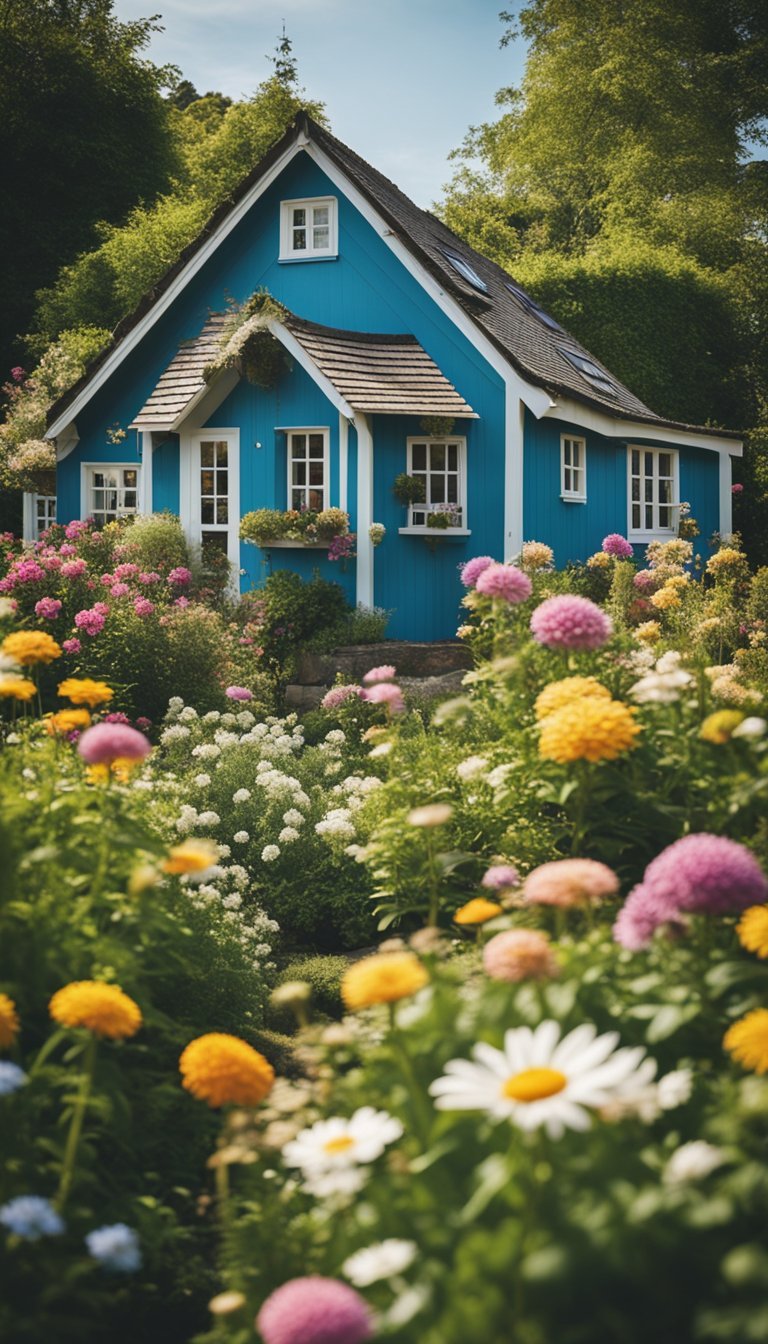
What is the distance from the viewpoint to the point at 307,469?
45.0 ft

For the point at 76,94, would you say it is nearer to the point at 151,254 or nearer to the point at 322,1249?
the point at 151,254

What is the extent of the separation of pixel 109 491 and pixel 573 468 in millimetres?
6432

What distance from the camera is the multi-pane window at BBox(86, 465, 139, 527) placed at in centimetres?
1623

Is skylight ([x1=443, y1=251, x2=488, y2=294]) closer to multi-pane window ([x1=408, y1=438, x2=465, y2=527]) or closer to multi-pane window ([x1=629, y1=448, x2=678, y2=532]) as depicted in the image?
multi-pane window ([x1=408, y1=438, x2=465, y2=527])

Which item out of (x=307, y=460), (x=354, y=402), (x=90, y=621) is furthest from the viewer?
(x=307, y=460)

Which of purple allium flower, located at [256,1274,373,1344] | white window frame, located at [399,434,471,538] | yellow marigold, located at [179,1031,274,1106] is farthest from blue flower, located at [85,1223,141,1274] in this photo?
white window frame, located at [399,434,471,538]

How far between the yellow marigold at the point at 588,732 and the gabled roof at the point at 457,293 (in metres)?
9.95

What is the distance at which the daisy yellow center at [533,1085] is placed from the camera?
6.36 ft

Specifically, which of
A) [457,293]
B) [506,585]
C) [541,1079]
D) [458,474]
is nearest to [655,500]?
[458,474]

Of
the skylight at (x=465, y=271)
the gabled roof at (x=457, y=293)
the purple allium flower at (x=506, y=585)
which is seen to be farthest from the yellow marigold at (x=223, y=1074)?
the skylight at (x=465, y=271)

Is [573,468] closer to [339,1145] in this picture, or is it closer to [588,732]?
[588,732]

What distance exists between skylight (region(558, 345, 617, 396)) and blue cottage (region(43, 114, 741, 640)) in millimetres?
1336

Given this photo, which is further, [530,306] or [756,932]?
[530,306]

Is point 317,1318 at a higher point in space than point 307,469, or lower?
lower
